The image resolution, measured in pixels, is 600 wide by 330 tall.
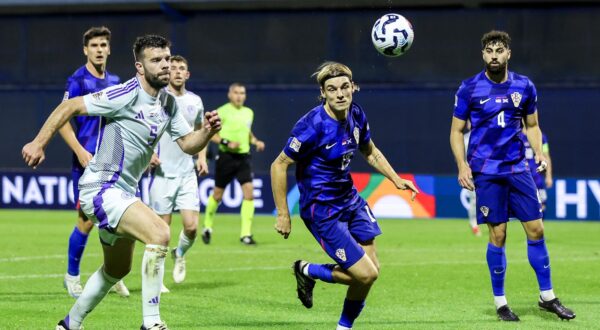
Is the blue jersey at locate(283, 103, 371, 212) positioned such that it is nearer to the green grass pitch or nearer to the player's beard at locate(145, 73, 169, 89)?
the player's beard at locate(145, 73, 169, 89)

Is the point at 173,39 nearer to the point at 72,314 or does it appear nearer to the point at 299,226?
the point at 299,226

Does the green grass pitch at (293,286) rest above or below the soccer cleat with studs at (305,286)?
below

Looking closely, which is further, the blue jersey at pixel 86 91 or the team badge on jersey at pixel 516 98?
the blue jersey at pixel 86 91

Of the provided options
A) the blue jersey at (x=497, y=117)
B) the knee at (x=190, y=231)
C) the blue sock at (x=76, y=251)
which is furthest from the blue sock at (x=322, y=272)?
the knee at (x=190, y=231)

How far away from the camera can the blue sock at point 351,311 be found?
29.6ft

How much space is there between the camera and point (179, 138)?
8.88 m

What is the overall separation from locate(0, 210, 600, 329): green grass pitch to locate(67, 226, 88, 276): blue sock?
0.99 ft

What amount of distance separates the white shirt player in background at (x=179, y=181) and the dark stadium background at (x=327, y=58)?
14021 millimetres

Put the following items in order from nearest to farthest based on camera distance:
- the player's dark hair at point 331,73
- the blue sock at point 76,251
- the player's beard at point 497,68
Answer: the player's dark hair at point 331,73 < the player's beard at point 497,68 < the blue sock at point 76,251

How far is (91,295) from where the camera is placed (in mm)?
8719

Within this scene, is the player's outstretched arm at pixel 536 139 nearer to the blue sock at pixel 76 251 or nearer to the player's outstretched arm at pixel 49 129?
the player's outstretched arm at pixel 49 129

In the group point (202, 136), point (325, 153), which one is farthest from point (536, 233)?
point (202, 136)

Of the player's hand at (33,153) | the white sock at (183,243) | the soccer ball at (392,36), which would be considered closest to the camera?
the player's hand at (33,153)

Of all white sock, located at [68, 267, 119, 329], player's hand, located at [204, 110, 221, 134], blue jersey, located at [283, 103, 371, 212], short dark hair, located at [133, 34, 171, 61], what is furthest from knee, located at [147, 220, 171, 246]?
short dark hair, located at [133, 34, 171, 61]
